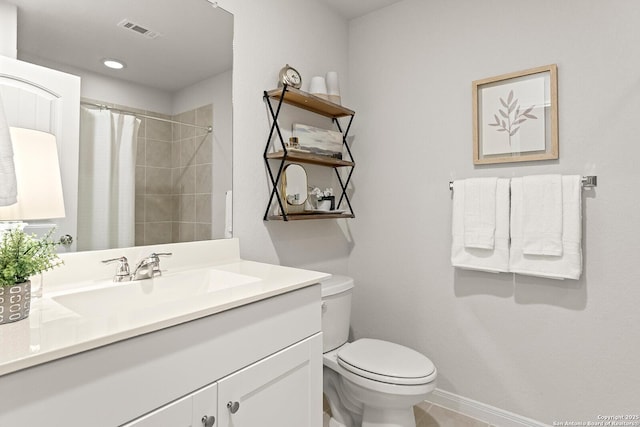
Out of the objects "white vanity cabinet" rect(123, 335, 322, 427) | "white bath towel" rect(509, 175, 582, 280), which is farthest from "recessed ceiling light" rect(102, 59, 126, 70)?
"white bath towel" rect(509, 175, 582, 280)

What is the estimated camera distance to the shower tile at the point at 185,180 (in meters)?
1.45

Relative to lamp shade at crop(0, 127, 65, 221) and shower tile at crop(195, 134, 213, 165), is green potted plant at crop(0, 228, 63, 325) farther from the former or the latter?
shower tile at crop(195, 134, 213, 165)

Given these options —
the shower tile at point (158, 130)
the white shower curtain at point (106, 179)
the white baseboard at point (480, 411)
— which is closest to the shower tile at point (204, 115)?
the shower tile at point (158, 130)

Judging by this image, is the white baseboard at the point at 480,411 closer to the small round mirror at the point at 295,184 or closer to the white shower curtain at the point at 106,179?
the small round mirror at the point at 295,184

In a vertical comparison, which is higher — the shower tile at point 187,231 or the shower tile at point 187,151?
the shower tile at point 187,151

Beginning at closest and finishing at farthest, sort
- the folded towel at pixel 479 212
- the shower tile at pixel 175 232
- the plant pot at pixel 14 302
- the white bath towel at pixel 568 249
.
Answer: the plant pot at pixel 14 302, the shower tile at pixel 175 232, the white bath towel at pixel 568 249, the folded towel at pixel 479 212

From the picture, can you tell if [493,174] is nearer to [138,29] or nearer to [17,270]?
[138,29]

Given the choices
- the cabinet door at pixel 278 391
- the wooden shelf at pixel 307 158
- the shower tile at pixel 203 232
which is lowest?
the cabinet door at pixel 278 391

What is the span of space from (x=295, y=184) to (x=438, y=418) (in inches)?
58.6

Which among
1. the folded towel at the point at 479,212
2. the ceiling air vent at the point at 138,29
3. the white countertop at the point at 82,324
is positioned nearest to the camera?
the white countertop at the point at 82,324

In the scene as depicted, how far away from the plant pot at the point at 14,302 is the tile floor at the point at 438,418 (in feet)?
4.99

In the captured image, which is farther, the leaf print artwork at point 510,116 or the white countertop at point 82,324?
the leaf print artwork at point 510,116

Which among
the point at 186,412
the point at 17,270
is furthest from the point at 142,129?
the point at 186,412

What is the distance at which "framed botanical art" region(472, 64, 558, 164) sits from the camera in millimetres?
1660
